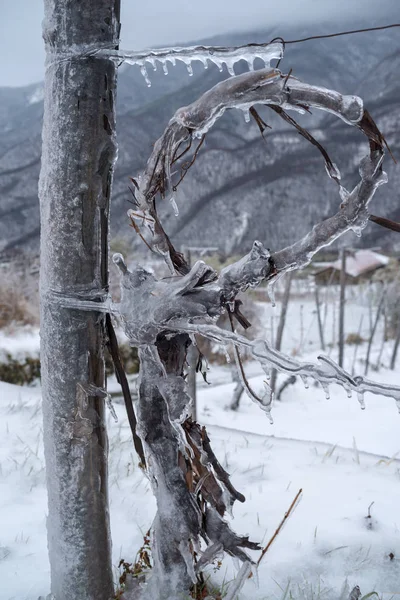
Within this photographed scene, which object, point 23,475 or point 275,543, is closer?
point 275,543

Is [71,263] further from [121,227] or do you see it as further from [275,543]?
[121,227]

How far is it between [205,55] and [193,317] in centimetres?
41

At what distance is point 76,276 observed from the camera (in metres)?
0.85

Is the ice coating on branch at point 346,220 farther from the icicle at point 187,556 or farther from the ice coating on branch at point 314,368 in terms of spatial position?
the icicle at point 187,556

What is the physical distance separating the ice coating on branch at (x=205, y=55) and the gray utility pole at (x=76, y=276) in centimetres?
6

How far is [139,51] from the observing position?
75cm

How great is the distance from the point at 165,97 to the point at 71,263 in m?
26.8

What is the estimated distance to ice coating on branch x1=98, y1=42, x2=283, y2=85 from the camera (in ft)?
2.10

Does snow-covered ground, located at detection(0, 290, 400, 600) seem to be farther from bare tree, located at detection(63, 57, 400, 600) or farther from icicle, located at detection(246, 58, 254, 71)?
icicle, located at detection(246, 58, 254, 71)

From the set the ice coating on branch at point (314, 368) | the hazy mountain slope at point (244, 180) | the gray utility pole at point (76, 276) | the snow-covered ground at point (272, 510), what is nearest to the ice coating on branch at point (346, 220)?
the ice coating on branch at point (314, 368)

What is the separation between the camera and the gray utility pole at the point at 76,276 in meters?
0.80

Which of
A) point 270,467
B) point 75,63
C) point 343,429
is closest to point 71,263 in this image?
point 75,63

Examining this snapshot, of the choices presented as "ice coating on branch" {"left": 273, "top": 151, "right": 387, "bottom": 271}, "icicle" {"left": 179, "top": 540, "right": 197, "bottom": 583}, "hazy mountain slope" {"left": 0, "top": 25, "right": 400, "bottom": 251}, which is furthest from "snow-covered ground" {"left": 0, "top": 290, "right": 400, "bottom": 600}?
"hazy mountain slope" {"left": 0, "top": 25, "right": 400, "bottom": 251}

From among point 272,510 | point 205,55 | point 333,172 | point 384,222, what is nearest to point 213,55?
point 205,55
